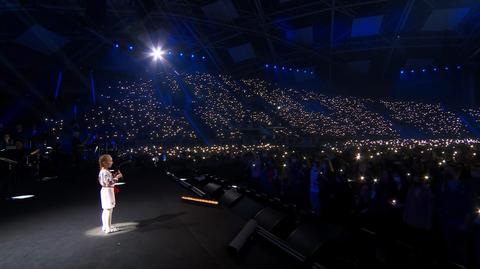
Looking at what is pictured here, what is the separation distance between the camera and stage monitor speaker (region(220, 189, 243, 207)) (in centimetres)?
561

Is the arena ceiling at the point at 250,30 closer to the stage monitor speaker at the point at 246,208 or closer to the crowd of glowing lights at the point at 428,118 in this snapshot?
the crowd of glowing lights at the point at 428,118

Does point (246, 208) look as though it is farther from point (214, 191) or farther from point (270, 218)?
point (214, 191)

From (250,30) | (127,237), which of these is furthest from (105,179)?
(250,30)

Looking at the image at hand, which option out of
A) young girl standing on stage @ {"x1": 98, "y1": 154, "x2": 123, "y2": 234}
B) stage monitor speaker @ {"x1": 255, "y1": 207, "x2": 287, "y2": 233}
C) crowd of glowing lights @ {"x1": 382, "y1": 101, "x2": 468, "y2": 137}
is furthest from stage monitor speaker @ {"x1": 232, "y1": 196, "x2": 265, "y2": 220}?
crowd of glowing lights @ {"x1": 382, "y1": 101, "x2": 468, "y2": 137}

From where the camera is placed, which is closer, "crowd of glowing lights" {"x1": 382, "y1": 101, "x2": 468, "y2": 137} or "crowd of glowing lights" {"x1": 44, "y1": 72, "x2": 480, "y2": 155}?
"crowd of glowing lights" {"x1": 44, "y1": 72, "x2": 480, "y2": 155}

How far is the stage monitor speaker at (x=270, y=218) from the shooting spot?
414 cm

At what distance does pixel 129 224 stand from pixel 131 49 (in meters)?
11.6


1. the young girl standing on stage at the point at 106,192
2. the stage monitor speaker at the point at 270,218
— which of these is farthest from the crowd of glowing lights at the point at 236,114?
the stage monitor speaker at the point at 270,218

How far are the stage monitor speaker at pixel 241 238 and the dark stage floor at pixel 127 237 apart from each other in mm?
98

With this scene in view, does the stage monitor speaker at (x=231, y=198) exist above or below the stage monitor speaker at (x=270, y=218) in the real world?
above

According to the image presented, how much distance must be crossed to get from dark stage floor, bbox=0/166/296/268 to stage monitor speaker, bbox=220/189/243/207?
0.29 metres

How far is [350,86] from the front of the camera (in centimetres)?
2534

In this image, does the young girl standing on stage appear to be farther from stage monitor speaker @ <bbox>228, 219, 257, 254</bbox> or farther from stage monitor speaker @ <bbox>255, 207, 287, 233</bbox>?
stage monitor speaker @ <bbox>255, 207, 287, 233</bbox>

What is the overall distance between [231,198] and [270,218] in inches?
62.3
